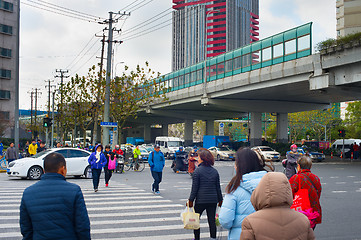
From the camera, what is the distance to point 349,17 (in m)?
61.4

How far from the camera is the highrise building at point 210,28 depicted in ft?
528

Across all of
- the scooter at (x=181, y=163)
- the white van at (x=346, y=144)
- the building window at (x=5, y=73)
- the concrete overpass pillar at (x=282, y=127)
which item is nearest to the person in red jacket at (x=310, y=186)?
the scooter at (x=181, y=163)

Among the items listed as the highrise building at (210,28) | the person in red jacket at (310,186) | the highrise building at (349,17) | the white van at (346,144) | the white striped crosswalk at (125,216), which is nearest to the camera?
the person in red jacket at (310,186)

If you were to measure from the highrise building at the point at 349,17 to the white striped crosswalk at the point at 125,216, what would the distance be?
21945 mm

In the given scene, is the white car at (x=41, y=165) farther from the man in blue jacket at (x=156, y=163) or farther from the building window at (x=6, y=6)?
the building window at (x=6, y=6)

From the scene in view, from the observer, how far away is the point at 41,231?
3938 millimetres

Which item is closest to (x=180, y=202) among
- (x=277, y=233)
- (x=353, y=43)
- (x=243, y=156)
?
(x=243, y=156)

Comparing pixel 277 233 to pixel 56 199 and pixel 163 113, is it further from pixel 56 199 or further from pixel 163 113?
pixel 163 113

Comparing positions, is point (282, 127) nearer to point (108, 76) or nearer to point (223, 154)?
point (223, 154)

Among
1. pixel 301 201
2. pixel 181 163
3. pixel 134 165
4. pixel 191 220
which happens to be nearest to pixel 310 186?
pixel 301 201

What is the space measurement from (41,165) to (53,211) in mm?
16380

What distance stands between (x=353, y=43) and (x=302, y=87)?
9.16 m

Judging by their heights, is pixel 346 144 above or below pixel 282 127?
below

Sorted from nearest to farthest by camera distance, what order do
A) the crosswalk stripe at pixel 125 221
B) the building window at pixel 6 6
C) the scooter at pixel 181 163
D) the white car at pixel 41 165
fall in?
A: the crosswalk stripe at pixel 125 221 < the white car at pixel 41 165 < the scooter at pixel 181 163 < the building window at pixel 6 6
